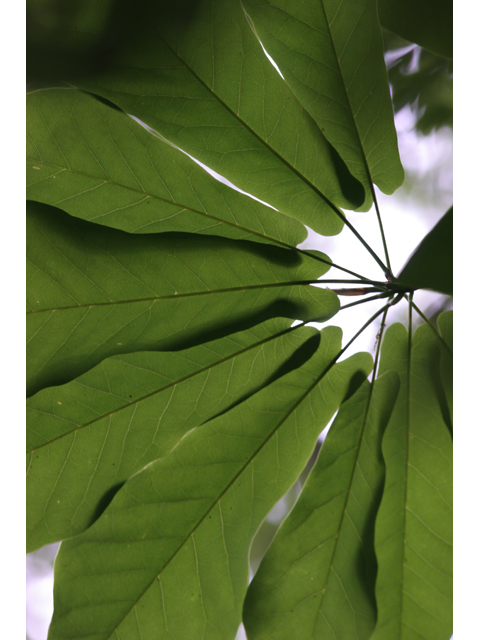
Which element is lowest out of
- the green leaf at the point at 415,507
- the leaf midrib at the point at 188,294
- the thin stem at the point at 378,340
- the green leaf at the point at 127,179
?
the green leaf at the point at 415,507

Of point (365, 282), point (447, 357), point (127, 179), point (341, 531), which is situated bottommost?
point (341, 531)

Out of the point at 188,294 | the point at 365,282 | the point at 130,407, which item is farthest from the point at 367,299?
the point at 130,407

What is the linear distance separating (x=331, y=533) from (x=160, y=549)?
8.5 inches

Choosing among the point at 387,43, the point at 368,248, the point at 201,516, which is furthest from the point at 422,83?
the point at 201,516

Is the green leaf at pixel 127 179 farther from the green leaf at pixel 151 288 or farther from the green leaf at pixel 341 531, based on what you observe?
the green leaf at pixel 341 531

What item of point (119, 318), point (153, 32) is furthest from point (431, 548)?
point (153, 32)

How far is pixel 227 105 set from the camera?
0.48m

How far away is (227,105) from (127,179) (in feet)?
0.48

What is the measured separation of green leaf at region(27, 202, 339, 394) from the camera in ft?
1.69

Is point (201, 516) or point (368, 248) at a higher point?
point (368, 248)

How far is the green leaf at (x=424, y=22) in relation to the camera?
0.48 meters

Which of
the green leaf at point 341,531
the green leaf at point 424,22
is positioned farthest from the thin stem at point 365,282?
the green leaf at point 424,22

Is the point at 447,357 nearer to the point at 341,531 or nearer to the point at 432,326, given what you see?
the point at 432,326

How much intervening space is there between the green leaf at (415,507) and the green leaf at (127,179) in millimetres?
227
